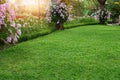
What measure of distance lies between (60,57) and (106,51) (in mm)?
1226

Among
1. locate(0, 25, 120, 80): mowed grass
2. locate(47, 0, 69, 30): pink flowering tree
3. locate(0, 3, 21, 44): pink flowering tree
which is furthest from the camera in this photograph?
locate(47, 0, 69, 30): pink flowering tree

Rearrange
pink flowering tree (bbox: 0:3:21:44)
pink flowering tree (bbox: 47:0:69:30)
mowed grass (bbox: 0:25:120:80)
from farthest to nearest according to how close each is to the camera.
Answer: pink flowering tree (bbox: 47:0:69:30) < pink flowering tree (bbox: 0:3:21:44) < mowed grass (bbox: 0:25:120:80)

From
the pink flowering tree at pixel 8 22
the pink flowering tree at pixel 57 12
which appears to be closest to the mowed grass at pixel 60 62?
the pink flowering tree at pixel 8 22

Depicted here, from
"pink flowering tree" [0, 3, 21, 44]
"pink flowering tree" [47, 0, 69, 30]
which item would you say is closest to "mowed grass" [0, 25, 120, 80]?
"pink flowering tree" [0, 3, 21, 44]

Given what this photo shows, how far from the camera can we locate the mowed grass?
511 centimetres

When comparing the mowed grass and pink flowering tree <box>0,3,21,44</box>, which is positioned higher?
pink flowering tree <box>0,3,21,44</box>

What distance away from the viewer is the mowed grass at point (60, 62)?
5109mm

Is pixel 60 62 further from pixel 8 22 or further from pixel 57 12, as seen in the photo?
pixel 57 12

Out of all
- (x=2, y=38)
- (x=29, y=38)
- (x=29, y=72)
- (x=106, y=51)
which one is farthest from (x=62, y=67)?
(x=29, y=38)

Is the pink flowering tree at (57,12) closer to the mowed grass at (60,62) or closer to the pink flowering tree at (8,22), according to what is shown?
the mowed grass at (60,62)

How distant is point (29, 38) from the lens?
9.36m

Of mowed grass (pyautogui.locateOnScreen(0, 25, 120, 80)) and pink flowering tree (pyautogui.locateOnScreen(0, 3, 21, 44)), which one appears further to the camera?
pink flowering tree (pyautogui.locateOnScreen(0, 3, 21, 44))

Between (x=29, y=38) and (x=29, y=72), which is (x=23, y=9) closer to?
(x=29, y=38)

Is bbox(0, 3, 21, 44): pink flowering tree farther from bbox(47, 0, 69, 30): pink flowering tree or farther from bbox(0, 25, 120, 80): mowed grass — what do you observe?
bbox(47, 0, 69, 30): pink flowering tree
